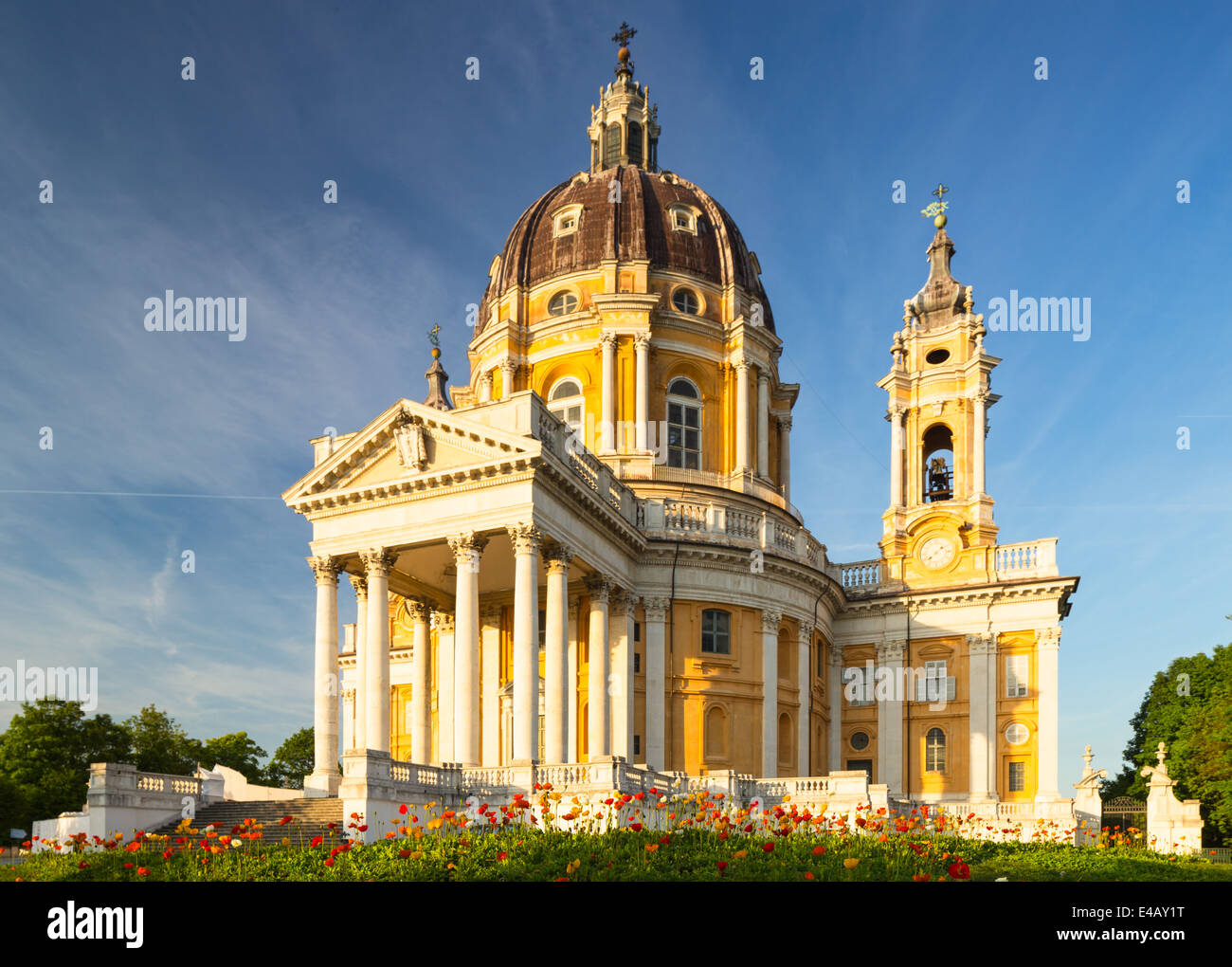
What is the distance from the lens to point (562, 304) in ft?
157

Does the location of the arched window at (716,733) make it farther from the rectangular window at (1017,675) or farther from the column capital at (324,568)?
the column capital at (324,568)

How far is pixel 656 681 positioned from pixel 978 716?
46.1 ft

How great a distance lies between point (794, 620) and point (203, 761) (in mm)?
48586

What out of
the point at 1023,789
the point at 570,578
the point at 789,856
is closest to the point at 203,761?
the point at 570,578

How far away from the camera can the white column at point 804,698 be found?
42562mm

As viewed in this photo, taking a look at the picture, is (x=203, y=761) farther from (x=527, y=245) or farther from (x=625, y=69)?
(x=625, y=69)

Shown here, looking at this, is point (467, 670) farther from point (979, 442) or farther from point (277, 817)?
point (979, 442)

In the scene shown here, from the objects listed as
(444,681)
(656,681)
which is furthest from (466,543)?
(656,681)

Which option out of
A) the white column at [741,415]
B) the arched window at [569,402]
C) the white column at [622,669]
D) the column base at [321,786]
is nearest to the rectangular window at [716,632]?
the white column at [622,669]

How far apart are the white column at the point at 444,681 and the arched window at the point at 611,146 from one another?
80.4 feet

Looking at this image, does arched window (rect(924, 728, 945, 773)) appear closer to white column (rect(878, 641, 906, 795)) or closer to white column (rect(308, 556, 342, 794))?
white column (rect(878, 641, 906, 795))

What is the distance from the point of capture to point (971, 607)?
4609 centimetres
